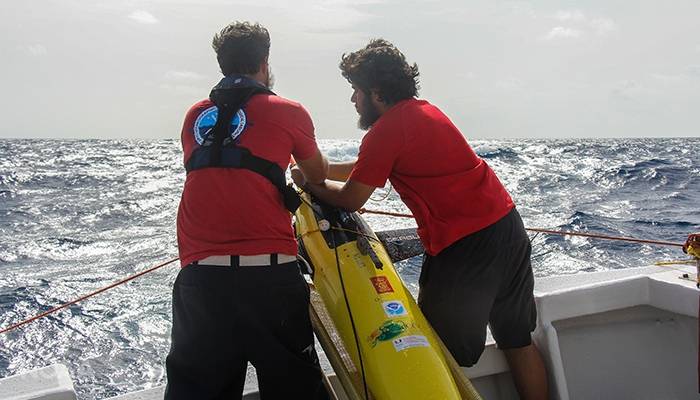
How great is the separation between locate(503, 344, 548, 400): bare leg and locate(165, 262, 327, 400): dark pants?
1.14 m

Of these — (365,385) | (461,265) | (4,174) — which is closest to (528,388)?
(461,265)

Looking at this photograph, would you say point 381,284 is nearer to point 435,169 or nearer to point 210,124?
point 435,169

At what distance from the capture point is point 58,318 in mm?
7609

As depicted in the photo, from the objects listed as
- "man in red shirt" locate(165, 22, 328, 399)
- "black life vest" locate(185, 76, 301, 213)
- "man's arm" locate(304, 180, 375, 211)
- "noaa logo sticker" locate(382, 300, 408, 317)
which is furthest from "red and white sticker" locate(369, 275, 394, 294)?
"black life vest" locate(185, 76, 301, 213)

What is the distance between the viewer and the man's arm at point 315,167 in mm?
2992

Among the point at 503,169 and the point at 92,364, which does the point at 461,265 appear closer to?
the point at 92,364

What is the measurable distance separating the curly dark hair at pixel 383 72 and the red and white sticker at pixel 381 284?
80 centimetres

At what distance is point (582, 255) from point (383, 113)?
793 cm

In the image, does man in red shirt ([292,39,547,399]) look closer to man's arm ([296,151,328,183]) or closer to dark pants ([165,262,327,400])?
man's arm ([296,151,328,183])

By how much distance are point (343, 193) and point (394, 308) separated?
0.59m

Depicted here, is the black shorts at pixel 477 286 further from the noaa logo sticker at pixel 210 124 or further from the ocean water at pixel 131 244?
the ocean water at pixel 131 244

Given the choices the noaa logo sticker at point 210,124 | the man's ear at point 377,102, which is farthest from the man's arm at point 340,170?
the noaa logo sticker at point 210,124

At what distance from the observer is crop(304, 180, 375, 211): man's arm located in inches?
126

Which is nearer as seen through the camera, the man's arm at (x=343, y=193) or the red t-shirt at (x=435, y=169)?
the red t-shirt at (x=435, y=169)
